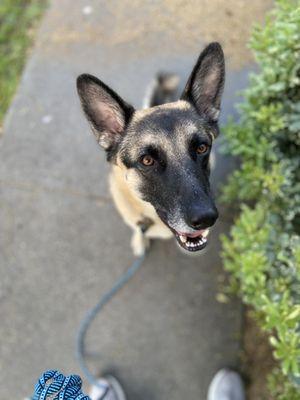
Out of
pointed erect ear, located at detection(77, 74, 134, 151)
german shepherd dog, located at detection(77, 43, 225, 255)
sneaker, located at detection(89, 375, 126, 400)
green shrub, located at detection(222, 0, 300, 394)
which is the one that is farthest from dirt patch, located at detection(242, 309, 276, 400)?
pointed erect ear, located at detection(77, 74, 134, 151)

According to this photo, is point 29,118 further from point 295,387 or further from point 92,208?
point 295,387

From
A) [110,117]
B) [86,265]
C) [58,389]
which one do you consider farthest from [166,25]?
[58,389]

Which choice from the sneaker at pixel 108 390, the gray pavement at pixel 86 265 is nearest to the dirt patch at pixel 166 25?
the gray pavement at pixel 86 265

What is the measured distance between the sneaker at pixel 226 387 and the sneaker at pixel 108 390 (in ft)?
2.64

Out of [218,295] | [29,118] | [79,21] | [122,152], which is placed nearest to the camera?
[122,152]

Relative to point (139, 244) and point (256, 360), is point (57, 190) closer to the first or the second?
point (139, 244)

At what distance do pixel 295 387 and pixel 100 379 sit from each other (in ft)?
5.61

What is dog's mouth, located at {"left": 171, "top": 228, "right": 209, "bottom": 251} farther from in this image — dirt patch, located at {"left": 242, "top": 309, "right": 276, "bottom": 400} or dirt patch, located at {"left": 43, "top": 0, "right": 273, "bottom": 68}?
dirt patch, located at {"left": 43, "top": 0, "right": 273, "bottom": 68}

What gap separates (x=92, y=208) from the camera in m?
4.37

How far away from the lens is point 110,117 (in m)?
3.05

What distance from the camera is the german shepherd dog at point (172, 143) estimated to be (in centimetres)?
265

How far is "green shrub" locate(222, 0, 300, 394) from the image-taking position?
9.98ft

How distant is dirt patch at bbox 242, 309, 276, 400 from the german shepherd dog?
1407mm

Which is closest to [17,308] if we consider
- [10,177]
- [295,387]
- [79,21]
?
[10,177]
